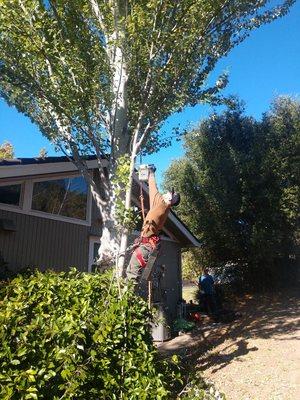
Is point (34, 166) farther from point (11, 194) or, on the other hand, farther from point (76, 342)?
point (76, 342)

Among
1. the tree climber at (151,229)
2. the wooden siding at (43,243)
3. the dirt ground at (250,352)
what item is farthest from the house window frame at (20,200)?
the dirt ground at (250,352)

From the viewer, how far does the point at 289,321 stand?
511 inches

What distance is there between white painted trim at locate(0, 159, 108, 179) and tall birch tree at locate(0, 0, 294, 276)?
622 mm

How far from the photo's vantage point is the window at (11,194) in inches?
348

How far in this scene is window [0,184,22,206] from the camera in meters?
8.83

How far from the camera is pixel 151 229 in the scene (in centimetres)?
612

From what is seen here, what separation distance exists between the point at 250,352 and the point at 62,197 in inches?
233

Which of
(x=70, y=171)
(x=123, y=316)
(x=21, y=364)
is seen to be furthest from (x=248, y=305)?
(x=21, y=364)

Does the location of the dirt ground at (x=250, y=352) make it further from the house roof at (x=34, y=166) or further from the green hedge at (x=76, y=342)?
the house roof at (x=34, y=166)

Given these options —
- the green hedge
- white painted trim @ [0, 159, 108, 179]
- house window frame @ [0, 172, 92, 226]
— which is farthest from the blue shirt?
the green hedge

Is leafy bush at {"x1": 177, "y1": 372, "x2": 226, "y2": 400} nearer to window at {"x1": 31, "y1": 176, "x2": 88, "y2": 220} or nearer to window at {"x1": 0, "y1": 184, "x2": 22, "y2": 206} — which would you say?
window at {"x1": 0, "y1": 184, "x2": 22, "y2": 206}

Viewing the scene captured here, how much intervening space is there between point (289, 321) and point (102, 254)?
8.18 metres

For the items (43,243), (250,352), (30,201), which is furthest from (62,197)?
(250,352)

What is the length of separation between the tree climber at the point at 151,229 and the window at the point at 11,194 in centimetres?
402
